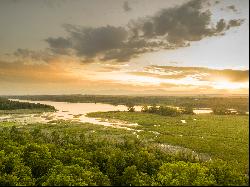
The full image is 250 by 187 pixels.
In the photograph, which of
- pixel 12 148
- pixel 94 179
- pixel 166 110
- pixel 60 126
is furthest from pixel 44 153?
pixel 166 110

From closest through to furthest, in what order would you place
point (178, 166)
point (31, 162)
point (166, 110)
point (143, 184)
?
point (143, 184) → point (178, 166) → point (31, 162) → point (166, 110)

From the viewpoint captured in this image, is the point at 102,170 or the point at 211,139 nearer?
the point at 102,170

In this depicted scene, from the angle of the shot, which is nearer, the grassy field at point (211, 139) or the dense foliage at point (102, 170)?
the dense foliage at point (102, 170)

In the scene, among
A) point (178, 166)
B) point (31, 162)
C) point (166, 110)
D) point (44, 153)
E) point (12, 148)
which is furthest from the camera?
point (166, 110)

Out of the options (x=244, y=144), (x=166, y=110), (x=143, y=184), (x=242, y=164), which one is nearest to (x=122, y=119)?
(x=166, y=110)

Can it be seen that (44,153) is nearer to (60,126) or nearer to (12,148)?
(12,148)

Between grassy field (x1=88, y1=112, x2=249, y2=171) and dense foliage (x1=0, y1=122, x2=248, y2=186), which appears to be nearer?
dense foliage (x1=0, y1=122, x2=248, y2=186)

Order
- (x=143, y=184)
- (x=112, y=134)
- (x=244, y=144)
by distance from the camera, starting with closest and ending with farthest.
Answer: (x=143, y=184) < (x=244, y=144) < (x=112, y=134)

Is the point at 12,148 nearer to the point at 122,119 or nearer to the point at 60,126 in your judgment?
the point at 60,126

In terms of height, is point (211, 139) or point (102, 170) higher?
point (211, 139)

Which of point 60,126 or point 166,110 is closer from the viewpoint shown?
point 60,126
